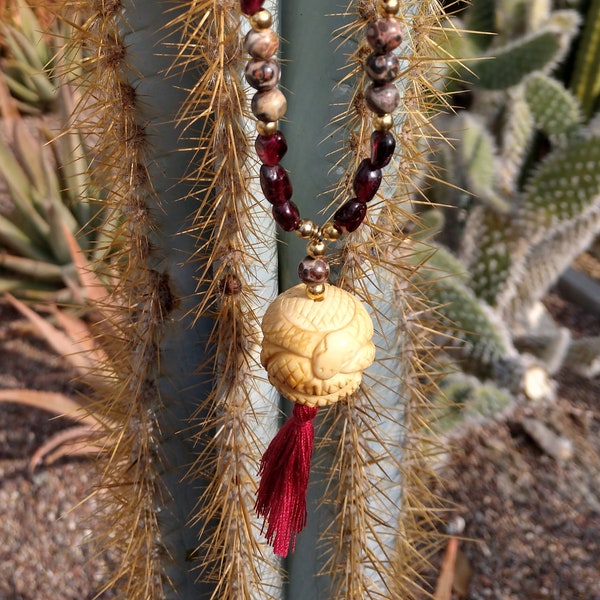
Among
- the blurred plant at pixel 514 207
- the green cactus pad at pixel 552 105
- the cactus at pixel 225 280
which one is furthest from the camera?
the green cactus pad at pixel 552 105

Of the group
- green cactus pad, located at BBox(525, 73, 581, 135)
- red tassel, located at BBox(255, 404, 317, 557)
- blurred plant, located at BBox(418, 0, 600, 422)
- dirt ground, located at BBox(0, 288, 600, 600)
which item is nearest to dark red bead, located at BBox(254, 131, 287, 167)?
red tassel, located at BBox(255, 404, 317, 557)

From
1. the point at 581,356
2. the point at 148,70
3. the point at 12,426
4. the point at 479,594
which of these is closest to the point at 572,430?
the point at 581,356

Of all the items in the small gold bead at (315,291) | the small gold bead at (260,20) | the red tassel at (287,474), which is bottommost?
the red tassel at (287,474)

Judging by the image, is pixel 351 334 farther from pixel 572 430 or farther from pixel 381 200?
pixel 572 430

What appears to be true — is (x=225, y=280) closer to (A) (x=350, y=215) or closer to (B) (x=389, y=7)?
(A) (x=350, y=215)

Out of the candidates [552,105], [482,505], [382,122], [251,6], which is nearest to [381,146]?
[382,122]

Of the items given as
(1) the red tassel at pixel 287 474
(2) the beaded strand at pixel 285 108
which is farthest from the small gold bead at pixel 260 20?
(1) the red tassel at pixel 287 474

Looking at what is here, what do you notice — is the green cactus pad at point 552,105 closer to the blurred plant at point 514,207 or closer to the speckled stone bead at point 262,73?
the blurred plant at point 514,207
